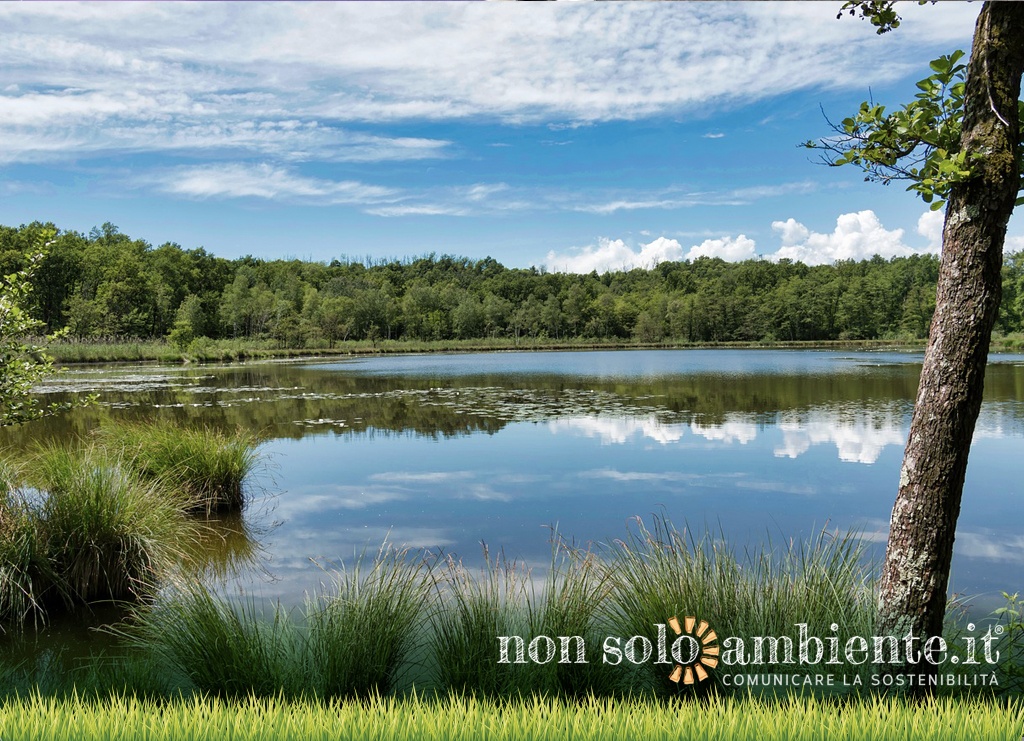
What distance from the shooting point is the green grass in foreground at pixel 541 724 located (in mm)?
2359

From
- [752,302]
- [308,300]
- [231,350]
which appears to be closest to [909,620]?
[231,350]

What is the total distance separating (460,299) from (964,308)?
9524cm

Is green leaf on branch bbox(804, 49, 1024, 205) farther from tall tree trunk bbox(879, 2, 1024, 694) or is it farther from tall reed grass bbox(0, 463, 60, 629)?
tall reed grass bbox(0, 463, 60, 629)

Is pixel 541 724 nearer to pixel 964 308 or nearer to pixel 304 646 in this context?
pixel 304 646

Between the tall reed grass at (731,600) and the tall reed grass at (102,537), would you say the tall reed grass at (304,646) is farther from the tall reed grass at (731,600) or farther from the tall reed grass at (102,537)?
the tall reed grass at (102,537)

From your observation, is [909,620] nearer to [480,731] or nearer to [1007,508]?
[480,731]

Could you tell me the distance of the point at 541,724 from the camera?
246 cm

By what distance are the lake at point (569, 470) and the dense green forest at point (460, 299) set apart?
123ft

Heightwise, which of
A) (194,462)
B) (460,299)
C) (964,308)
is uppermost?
(460,299)

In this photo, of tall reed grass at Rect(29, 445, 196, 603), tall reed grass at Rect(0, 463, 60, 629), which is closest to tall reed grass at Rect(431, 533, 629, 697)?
tall reed grass at Rect(29, 445, 196, 603)

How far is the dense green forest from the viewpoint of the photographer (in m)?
64.2

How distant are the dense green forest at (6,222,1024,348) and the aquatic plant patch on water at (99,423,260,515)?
4338 centimetres

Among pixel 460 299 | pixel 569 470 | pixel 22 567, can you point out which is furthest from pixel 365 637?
pixel 460 299

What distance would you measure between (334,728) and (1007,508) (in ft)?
24.3
